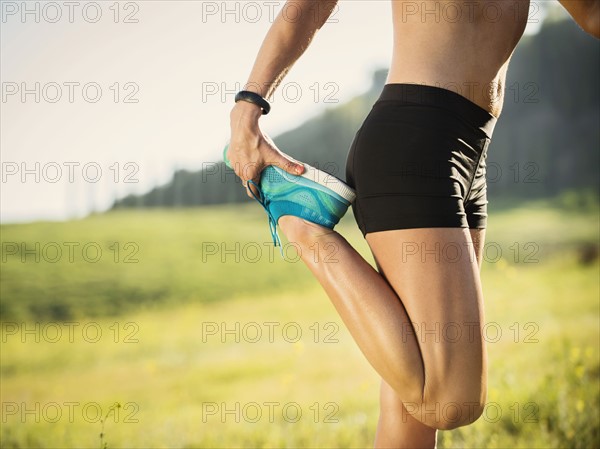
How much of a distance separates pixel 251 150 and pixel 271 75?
0.22 meters

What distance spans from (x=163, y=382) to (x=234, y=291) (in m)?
3.05

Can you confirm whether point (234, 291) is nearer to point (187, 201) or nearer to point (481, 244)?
point (187, 201)

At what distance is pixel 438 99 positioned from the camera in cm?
120

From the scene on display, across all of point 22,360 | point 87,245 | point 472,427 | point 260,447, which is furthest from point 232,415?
point 87,245

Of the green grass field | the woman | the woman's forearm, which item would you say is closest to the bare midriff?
the woman

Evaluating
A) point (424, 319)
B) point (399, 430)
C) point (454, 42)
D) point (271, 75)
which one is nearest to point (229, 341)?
point (399, 430)

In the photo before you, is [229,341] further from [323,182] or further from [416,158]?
[416,158]

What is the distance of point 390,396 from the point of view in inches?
54.4

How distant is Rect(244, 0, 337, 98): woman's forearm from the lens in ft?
4.56

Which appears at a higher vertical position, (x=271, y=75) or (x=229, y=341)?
(x=271, y=75)

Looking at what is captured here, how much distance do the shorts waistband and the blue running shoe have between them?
0.72ft

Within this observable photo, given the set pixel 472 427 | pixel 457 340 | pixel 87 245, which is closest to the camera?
pixel 457 340

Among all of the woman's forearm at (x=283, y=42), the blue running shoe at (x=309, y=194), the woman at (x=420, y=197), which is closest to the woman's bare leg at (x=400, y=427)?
the woman at (x=420, y=197)

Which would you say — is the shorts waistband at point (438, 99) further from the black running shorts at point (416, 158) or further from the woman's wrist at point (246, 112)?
the woman's wrist at point (246, 112)
